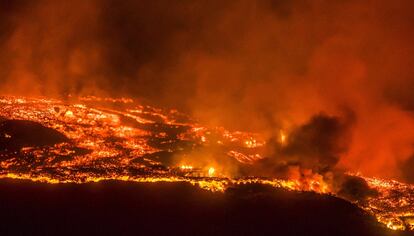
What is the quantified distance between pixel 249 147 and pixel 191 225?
34.9 feet

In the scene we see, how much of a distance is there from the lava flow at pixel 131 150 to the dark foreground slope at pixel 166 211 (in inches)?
27.1

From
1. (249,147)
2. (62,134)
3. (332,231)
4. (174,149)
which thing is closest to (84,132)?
(62,134)

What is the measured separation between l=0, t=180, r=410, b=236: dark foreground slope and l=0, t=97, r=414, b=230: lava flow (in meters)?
0.69

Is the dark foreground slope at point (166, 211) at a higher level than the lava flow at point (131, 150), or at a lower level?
lower

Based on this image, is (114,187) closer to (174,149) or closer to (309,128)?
(174,149)

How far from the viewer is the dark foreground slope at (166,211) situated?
45.3 ft

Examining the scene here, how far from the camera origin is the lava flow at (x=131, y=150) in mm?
17266

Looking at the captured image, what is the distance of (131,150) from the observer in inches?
807

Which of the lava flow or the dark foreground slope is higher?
the lava flow

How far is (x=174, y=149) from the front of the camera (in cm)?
2203

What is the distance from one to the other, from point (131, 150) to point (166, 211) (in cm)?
585

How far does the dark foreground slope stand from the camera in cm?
1382

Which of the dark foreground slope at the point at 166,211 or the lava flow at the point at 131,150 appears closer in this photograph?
the dark foreground slope at the point at 166,211

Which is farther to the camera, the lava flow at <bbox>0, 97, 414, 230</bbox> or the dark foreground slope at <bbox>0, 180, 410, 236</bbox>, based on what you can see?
the lava flow at <bbox>0, 97, 414, 230</bbox>
